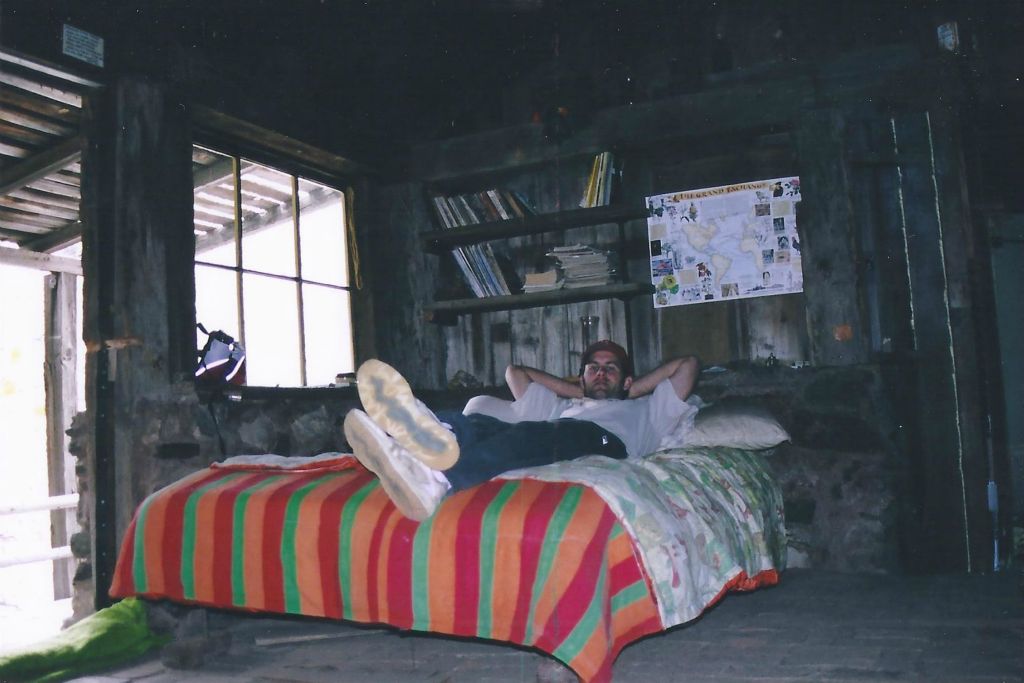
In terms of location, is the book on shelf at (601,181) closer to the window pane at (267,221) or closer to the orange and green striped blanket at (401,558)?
the window pane at (267,221)

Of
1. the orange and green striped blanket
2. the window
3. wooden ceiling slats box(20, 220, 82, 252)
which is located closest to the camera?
the orange and green striped blanket

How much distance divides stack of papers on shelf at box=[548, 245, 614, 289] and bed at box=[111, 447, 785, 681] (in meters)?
1.53

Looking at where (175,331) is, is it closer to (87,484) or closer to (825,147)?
(87,484)

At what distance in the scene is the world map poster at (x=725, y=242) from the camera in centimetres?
380

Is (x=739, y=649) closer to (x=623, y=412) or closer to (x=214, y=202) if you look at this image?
(x=623, y=412)

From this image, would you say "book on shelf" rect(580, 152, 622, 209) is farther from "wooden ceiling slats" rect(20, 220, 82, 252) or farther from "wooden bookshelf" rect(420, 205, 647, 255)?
"wooden ceiling slats" rect(20, 220, 82, 252)

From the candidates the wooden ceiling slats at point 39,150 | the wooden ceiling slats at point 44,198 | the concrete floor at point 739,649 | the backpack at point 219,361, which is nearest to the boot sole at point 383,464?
the concrete floor at point 739,649

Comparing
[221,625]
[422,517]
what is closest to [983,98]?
[422,517]

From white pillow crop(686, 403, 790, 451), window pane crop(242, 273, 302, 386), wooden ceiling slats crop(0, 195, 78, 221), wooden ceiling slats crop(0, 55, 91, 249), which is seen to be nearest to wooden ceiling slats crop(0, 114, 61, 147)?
wooden ceiling slats crop(0, 55, 91, 249)

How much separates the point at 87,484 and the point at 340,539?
5.34 ft

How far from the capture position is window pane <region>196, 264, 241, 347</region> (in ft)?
11.4

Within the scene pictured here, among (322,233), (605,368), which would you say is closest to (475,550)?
(605,368)

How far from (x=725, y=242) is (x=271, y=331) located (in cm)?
229

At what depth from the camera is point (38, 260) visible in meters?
4.82
